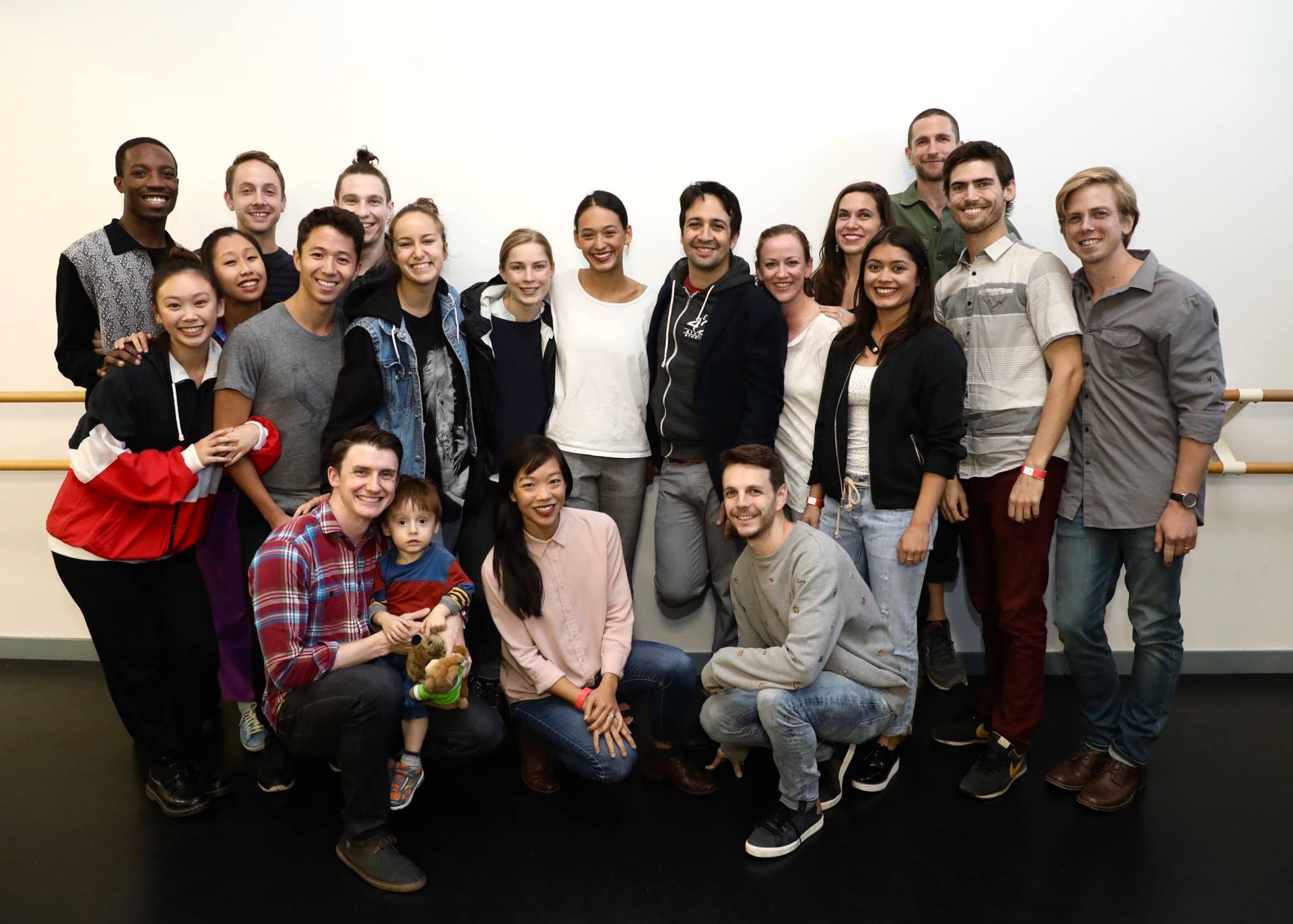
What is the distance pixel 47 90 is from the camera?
3.26 m

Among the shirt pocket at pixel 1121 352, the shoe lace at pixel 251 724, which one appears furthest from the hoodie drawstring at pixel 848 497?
the shoe lace at pixel 251 724

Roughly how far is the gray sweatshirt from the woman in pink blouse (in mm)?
245

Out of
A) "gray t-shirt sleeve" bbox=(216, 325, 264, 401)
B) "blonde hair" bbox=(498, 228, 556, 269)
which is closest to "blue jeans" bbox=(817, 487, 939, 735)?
"blonde hair" bbox=(498, 228, 556, 269)

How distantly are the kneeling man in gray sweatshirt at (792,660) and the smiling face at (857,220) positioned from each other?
0.92m

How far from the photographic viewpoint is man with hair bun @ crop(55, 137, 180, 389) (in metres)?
2.60

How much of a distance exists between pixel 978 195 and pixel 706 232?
756 mm

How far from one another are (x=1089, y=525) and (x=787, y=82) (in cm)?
185

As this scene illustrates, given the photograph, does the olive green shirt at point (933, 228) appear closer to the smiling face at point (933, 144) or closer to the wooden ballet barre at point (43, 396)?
the smiling face at point (933, 144)

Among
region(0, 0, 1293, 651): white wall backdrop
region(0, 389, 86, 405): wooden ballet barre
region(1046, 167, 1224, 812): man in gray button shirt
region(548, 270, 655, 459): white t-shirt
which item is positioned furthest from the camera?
region(0, 389, 86, 405): wooden ballet barre

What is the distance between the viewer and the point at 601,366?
8.73ft

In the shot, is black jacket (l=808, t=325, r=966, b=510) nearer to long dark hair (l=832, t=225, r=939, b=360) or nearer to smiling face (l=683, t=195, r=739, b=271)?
long dark hair (l=832, t=225, r=939, b=360)

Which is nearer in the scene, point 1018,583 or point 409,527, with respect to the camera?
point 409,527

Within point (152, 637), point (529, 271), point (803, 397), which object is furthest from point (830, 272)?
point (152, 637)

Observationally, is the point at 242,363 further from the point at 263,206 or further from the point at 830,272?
the point at 830,272
